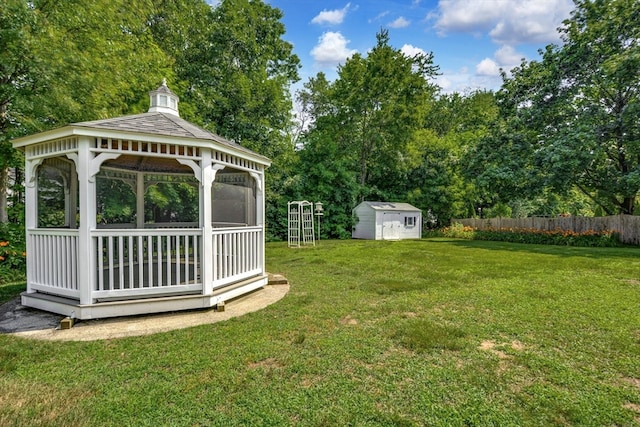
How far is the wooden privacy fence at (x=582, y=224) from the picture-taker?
12.3 metres

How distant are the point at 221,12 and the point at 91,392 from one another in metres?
18.0

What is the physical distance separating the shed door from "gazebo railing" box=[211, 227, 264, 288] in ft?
40.0

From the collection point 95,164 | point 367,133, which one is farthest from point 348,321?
point 367,133

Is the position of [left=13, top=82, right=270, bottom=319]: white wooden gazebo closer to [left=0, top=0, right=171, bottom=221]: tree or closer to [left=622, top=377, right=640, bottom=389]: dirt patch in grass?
[left=0, top=0, right=171, bottom=221]: tree

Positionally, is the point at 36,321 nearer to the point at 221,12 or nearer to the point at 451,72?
the point at 221,12

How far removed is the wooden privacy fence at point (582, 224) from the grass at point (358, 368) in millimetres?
10804

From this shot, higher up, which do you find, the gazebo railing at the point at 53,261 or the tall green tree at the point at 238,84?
the tall green tree at the point at 238,84

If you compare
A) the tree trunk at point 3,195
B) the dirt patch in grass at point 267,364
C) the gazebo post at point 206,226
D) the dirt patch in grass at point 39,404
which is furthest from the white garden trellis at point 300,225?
the dirt patch in grass at point 39,404

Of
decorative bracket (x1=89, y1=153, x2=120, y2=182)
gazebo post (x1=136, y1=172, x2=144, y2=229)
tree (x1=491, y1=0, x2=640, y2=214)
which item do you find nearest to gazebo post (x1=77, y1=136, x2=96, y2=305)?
decorative bracket (x1=89, y1=153, x2=120, y2=182)

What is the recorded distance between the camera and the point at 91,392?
2.31m

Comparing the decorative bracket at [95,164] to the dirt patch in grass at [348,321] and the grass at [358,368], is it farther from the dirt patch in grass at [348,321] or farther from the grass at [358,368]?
the dirt patch in grass at [348,321]

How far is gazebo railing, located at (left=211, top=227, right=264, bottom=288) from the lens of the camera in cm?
454

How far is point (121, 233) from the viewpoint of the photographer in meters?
3.91

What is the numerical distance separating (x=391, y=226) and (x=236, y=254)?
13.3 metres
